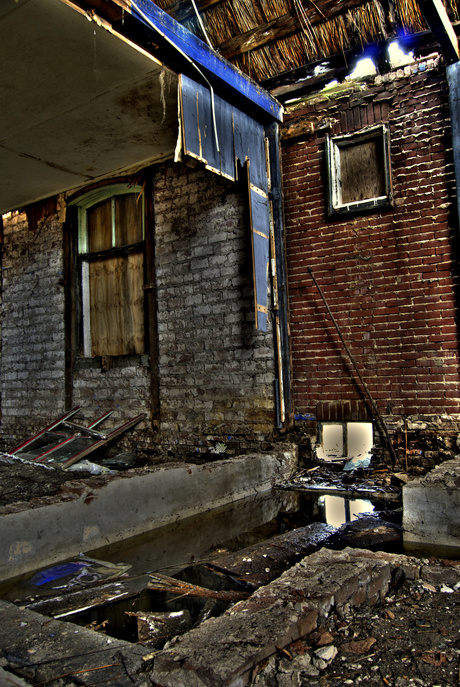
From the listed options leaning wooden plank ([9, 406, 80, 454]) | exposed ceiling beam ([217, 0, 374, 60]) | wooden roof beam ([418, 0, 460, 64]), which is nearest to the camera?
wooden roof beam ([418, 0, 460, 64])

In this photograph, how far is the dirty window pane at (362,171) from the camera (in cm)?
562

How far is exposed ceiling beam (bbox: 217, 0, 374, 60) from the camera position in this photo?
5459 millimetres

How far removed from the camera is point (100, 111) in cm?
563

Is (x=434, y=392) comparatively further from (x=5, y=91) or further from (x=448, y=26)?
(x=5, y=91)

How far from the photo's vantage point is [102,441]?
6598 millimetres

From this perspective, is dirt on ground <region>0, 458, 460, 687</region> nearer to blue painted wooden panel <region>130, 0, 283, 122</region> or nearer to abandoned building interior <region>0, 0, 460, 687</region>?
abandoned building interior <region>0, 0, 460, 687</region>

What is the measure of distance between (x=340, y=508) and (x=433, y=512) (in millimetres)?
1087

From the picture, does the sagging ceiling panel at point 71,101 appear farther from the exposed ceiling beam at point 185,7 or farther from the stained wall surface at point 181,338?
the exposed ceiling beam at point 185,7

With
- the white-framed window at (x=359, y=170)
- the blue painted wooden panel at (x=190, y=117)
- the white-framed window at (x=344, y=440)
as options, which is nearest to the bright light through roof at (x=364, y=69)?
the white-framed window at (x=359, y=170)

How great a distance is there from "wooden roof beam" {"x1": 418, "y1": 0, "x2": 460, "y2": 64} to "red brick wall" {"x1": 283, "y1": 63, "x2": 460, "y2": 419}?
33 centimetres

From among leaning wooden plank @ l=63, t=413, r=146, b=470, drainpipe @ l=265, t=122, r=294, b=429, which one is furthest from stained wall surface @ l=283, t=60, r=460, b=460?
leaning wooden plank @ l=63, t=413, r=146, b=470

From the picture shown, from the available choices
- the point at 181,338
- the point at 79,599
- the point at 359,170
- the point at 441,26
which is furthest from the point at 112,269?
the point at 79,599

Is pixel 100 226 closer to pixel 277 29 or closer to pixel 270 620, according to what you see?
pixel 277 29

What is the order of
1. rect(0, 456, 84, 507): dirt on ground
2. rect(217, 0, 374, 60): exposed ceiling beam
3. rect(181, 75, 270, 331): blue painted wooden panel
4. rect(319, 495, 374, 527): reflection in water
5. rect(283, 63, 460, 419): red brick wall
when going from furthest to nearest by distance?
1. rect(217, 0, 374, 60): exposed ceiling beam
2. rect(283, 63, 460, 419): red brick wall
3. rect(181, 75, 270, 331): blue painted wooden panel
4. rect(0, 456, 84, 507): dirt on ground
5. rect(319, 495, 374, 527): reflection in water
